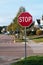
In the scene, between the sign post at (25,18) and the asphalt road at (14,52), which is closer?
the sign post at (25,18)

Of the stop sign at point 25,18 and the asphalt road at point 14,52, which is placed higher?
the stop sign at point 25,18

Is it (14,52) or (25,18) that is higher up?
(25,18)

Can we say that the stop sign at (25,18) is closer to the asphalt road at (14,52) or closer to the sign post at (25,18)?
the sign post at (25,18)

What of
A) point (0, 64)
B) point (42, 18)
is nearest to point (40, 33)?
point (42, 18)

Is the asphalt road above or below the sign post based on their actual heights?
below

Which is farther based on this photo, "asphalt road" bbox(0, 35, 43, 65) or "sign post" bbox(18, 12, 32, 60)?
"asphalt road" bbox(0, 35, 43, 65)

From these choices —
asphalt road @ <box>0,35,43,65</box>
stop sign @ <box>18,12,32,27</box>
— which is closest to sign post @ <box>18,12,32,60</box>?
stop sign @ <box>18,12,32,27</box>

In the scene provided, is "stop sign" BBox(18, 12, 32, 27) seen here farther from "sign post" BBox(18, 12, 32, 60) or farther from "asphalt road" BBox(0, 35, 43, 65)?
"asphalt road" BBox(0, 35, 43, 65)

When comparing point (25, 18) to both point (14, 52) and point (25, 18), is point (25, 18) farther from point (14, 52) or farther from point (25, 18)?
point (14, 52)

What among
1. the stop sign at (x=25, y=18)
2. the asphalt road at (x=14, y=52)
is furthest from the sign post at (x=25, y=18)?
the asphalt road at (x=14, y=52)

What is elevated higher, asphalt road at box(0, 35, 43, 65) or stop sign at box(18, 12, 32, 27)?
stop sign at box(18, 12, 32, 27)

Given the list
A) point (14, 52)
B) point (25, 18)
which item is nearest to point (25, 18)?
point (25, 18)

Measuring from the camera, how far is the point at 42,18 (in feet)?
415

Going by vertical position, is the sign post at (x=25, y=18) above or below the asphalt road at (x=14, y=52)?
above
